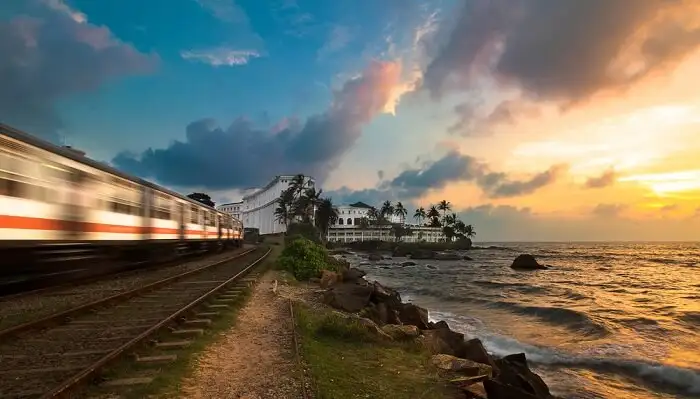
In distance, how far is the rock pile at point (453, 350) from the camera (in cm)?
841

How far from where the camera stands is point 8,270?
11.9 metres

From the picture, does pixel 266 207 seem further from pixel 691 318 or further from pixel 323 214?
pixel 691 318

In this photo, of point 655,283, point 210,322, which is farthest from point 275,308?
point 655,283

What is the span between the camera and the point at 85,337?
8250mm

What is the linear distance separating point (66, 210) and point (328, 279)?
1168cm

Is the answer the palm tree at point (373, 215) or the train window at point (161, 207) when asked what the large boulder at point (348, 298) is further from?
the palm tree at point (373, 215)

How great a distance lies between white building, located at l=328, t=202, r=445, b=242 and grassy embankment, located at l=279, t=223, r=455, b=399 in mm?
138300

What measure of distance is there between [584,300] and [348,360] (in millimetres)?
27200

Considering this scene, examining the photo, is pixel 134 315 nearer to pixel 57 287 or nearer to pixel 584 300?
pixel 57 287

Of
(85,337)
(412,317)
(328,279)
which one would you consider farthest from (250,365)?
(328,279)

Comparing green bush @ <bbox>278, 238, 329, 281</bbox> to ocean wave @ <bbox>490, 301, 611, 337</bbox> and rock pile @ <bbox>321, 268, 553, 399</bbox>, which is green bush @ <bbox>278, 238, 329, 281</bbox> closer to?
rock pile @ <bbox>321, 268, 553, 399</bbox>

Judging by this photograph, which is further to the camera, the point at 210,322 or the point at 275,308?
the point at 275,308

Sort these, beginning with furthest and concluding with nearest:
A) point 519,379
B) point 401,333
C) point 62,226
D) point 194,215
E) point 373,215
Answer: point 373,215, point 194,215, point 62,226, point 401,333, point 519,379

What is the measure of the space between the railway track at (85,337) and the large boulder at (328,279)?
7908 millimetres
